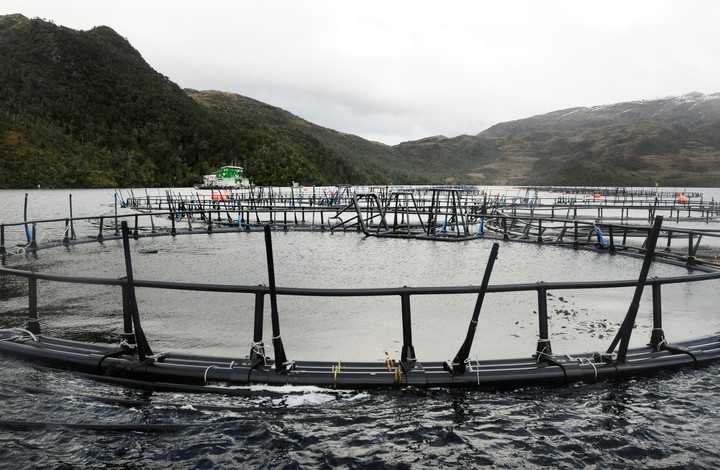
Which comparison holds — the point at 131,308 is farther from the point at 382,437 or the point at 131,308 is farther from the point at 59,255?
the point at 59,255

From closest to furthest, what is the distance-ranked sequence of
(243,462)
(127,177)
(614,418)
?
1. (243,462)
2. (614,418)
3. (127,177)

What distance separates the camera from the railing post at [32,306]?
6609 millimetres

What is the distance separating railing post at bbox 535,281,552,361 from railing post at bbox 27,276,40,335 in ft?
21.9

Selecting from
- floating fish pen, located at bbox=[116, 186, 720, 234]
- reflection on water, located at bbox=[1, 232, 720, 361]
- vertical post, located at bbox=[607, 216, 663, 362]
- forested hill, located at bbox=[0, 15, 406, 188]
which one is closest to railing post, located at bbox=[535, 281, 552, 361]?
vertical post, located at bbox=[607, 216, 663, 362]

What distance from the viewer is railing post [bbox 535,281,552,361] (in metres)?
6.09

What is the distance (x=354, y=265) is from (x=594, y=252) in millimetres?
10735

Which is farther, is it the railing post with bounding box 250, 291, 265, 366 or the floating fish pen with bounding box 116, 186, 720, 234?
the floating fish pen with bounding box 116, 186, 720, 234

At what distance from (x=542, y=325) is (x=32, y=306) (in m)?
7.09

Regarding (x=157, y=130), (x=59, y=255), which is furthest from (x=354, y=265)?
(x=157, y=130)

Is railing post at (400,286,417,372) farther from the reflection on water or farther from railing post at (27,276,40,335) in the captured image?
railing post at (27,276,40,335)

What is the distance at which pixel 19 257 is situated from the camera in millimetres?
18859

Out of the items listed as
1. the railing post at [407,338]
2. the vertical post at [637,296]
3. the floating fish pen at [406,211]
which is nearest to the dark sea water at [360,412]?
the railing post at [407,338]

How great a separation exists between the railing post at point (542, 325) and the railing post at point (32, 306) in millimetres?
6686

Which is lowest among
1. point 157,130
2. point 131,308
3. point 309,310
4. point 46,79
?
point 309,310
